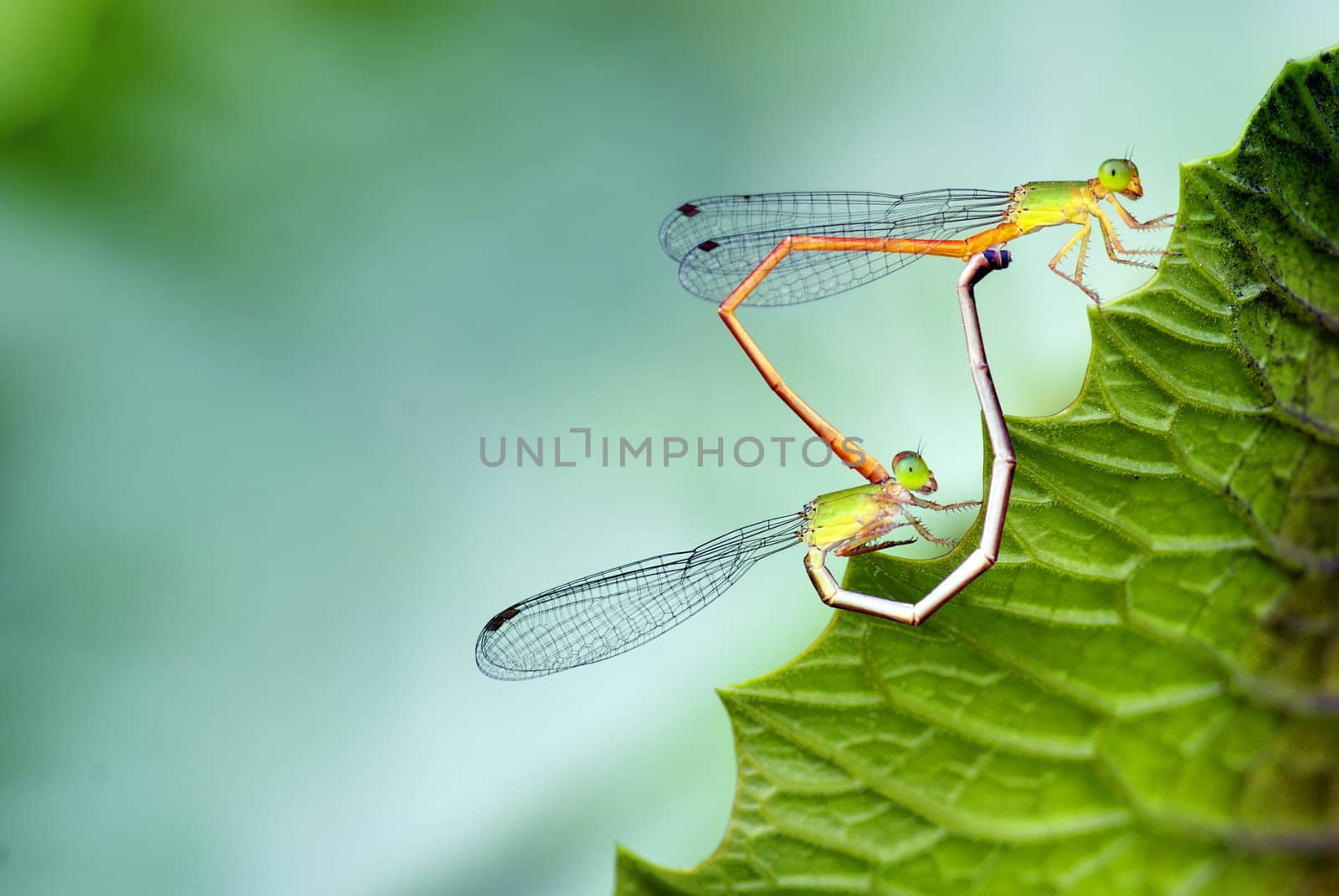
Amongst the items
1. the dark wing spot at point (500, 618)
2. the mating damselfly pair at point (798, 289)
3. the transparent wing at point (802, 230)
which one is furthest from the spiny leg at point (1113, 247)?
the dark wing spot at point (500, 618)

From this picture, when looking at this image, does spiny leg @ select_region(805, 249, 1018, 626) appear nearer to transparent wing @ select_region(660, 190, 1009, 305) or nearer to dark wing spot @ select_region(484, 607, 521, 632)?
transparent wing @ select_region(660, 190, 1009, 305)

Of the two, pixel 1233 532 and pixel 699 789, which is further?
pixel 699 789

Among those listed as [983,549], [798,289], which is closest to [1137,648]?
[983,549]

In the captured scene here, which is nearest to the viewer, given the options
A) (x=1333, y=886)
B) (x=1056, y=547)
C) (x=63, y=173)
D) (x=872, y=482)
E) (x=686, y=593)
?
(x=1333, y=886)

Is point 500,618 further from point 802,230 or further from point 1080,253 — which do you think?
point 1080,253

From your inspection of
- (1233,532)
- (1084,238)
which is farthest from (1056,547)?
(1084,238)

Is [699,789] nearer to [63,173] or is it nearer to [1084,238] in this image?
[1084,238]

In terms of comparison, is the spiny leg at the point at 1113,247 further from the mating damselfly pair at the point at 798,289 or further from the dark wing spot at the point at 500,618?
the dark wing spot at the point at 500,618
